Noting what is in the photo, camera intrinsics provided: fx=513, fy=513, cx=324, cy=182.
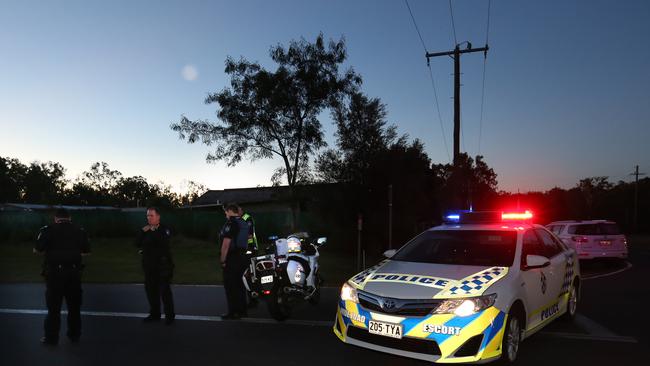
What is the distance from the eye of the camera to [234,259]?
766 cm

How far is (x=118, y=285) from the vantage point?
1177 centimetres

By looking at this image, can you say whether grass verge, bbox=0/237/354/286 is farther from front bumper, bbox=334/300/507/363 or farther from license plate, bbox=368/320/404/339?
front bumper, bbox=334/300/507/363

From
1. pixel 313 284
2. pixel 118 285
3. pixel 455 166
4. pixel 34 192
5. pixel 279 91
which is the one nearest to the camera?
pixel 313 284

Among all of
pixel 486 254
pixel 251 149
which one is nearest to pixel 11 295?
pixel 486 254

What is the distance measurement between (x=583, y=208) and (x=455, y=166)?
192ft

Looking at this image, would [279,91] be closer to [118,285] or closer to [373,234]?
[373,234]

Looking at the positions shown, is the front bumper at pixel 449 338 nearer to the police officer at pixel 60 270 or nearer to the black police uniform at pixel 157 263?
the black police uniform at pixel 157 263

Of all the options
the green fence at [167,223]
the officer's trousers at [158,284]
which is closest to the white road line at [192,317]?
the officer's trousers at [158,284]

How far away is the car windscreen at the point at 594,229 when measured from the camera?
16188 millimetres

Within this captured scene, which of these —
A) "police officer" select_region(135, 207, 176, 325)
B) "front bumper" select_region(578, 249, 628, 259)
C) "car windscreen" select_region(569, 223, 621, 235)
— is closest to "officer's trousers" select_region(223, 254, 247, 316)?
"police officer" select_region(135, 207, 176, 325)

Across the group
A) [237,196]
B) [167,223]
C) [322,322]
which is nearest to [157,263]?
[322,322]

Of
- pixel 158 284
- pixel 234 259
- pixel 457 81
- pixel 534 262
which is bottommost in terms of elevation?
pixel 158 284

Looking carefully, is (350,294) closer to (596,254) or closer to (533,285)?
(533,285)

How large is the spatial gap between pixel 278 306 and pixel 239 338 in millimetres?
1050
